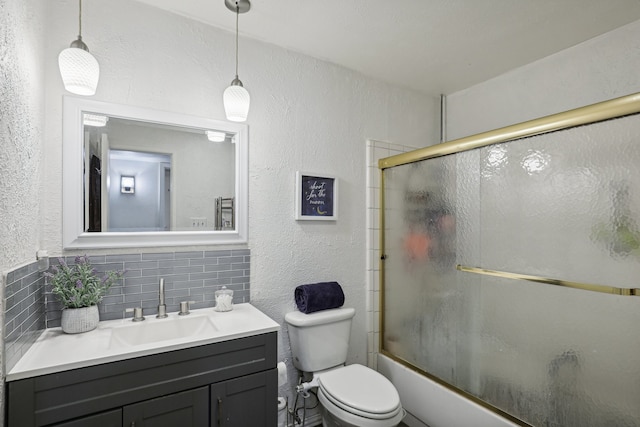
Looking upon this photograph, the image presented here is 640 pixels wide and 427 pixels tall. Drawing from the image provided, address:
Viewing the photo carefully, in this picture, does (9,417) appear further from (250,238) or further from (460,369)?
(460,369)

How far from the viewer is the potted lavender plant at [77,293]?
4.41ft

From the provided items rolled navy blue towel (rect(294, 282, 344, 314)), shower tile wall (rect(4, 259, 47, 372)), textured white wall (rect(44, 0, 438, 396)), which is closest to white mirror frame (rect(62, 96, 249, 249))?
textured white wall (rect(44, 0, 438, 396))

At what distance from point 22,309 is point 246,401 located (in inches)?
35.1

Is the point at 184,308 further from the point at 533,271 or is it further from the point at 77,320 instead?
the point at 533,271

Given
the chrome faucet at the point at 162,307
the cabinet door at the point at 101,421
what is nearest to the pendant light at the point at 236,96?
the chrome faucet at the point at 162,307

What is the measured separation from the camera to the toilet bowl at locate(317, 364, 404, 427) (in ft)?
4.96

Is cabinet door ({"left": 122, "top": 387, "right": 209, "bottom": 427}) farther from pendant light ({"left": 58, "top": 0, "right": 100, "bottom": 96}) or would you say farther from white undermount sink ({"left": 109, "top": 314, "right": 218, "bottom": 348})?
pendant light ({"left": 58, "top": 0, "right": 100, "bottom": 96})

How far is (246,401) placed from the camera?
1.40 m

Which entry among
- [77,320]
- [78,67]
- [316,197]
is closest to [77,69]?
[78,67]

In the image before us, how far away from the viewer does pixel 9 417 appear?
101 cm

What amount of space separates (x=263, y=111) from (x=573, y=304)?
1801mm

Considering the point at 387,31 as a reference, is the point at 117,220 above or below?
below

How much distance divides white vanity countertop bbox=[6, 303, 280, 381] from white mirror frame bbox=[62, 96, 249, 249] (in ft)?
Result: 1.19

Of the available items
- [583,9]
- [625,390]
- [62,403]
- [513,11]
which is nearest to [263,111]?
[513,11]
